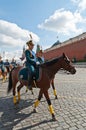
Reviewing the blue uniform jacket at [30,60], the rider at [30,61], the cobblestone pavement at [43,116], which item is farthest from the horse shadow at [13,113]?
the blue uniform jacket at [30,60]

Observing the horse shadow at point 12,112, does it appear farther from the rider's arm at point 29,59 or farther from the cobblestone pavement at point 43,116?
the rider's arm at point 29,59

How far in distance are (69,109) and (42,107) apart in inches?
38.1

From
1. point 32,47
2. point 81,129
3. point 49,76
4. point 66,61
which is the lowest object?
point 81,129

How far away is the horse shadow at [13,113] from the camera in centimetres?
557

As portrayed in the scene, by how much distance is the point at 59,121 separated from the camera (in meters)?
5.67

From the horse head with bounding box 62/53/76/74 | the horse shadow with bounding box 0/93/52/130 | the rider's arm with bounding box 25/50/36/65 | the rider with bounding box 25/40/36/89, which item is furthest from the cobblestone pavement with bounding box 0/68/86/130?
the rider's arm with bounding box 25/50/36/65

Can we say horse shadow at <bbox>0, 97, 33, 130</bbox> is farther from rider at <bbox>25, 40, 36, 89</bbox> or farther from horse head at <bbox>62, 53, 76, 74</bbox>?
horse head at <bbox>62, 53, 76, 74</bbox>

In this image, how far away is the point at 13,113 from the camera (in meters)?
6.61

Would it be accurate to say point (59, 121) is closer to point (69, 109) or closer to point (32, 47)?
point (69, 109)

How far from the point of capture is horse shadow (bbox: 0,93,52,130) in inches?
219

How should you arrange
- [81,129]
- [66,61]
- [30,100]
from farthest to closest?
[30,100] < [66,61] < [81,129]

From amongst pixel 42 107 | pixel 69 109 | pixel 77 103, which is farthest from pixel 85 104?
pixel 42 107

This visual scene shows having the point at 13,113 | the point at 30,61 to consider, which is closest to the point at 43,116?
the point at 13,113


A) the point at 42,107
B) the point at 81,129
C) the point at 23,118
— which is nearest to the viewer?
the point at 81,129
